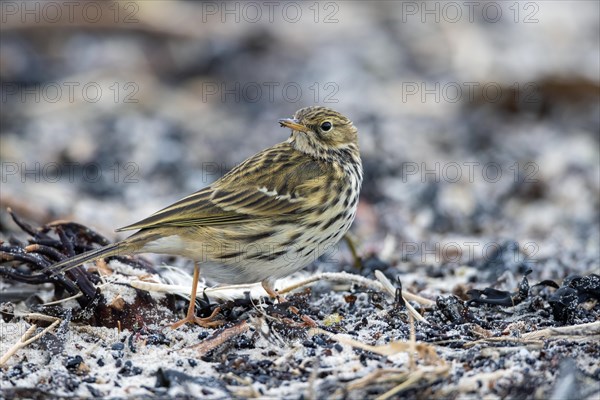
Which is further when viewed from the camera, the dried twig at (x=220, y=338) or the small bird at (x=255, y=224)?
the small bird at (x=255, y=224)

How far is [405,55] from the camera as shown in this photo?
14094 mm

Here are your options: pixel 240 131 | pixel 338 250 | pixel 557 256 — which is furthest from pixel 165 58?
pixel 557 256

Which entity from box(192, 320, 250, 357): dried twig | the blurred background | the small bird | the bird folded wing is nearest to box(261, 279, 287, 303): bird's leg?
the small bird

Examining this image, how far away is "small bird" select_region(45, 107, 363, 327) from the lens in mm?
6051

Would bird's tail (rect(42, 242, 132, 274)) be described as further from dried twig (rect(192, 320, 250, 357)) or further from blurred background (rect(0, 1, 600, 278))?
blurred background (rect(0, 1, 600, 278))

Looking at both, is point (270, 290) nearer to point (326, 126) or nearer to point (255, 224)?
point (255, 224)

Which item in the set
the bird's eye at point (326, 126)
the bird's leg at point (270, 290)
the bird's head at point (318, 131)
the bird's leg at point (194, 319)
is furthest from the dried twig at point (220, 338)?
the bird's eye at point (326, 126)

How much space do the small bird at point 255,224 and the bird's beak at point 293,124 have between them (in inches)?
10.9

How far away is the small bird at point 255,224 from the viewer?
6.05 meters

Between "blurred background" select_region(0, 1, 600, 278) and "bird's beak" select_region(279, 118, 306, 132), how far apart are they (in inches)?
66.2

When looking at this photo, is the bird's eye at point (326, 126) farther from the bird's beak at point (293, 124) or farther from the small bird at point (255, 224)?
the small bird at point (255, 224)

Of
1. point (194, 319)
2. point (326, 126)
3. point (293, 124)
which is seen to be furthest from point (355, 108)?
point (194, 319)

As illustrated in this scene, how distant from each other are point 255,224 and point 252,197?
228 mm

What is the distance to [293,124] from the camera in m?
6.86
